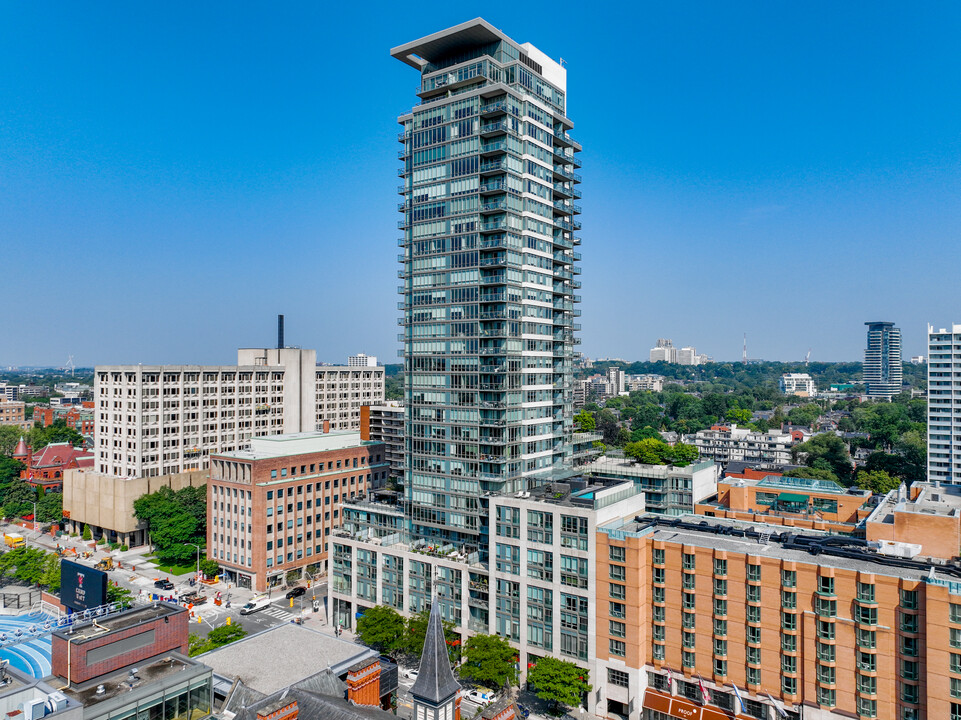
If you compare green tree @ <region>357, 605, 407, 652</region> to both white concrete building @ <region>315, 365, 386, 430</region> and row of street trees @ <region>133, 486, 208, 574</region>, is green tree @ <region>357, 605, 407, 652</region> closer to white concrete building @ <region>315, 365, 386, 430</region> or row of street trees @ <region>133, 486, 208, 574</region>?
row of street trees @ <region>133, 486, 208, 574</region>

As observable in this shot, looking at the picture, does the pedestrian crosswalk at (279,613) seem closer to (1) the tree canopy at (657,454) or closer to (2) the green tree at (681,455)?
(1) the tree canopy at (657,454)

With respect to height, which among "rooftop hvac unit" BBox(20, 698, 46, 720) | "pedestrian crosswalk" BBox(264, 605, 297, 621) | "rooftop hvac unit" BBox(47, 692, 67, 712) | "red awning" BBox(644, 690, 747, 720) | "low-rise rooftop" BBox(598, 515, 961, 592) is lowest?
"pedestrian crosswalk" BBox(264, 605, 297, 621)

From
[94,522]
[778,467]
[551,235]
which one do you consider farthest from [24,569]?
[778,467]

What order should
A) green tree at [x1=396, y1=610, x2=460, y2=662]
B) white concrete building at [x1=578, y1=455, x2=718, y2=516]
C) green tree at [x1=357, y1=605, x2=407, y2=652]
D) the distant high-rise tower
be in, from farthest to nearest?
the distant high-rise tower
white concrete building at [x1=578, y1=455, x2=718, y2=516]
green tree at [x1=357, y1=605, x2=407, y2=652]
green tree at [x1=396, y1=610, x2=460, y2=662]

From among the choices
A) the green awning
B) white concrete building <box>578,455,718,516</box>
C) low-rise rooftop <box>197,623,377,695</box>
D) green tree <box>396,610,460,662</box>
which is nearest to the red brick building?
green tree <box>396,610,460,662</box>

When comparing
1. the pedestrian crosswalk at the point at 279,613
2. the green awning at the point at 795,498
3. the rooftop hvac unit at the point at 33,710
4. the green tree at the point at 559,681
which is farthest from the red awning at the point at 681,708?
the pedestrian crosswalk at the point at 279,613

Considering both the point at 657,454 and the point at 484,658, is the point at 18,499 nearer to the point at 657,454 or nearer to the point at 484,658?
the point at 484,658

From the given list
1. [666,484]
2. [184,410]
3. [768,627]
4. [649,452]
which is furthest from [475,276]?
[184,410]
